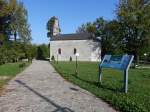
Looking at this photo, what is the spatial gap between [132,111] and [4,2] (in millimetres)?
51759

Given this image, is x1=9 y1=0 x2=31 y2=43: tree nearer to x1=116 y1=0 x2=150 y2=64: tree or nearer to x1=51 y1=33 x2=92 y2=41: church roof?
x1=51 y1=33 x2=92 y2=41: church roof

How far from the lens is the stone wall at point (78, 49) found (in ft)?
293

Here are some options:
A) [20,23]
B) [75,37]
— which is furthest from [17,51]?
[75,37]

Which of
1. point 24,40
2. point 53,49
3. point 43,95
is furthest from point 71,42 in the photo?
point 43,95

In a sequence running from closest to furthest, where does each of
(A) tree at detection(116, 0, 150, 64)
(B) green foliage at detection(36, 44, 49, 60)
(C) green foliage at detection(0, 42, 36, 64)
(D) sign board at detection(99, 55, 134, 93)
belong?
1. (D) sign board at detection(99, 55, 134, 93)
2. (A) tree at detection(116, 0, 150, 64)
3. (C) green foliage at detection(0, 42, 36, 64)
4. (B) green foliage at detection(36, 44, 49, 60)

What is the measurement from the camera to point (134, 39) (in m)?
57.5

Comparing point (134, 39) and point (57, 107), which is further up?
point (134, 39)

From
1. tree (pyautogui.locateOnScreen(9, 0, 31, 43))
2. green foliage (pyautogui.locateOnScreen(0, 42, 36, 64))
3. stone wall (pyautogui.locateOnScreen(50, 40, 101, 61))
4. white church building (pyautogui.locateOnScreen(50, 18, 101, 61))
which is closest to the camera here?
green foliage (pyautogui.locateOnScreen(0, 42, 36, 64))

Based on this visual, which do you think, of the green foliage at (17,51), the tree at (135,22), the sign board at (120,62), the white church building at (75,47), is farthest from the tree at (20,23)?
the sign board at (120,62)

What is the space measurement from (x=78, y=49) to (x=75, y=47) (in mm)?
1000

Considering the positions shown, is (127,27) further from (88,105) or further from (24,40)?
(88,105)

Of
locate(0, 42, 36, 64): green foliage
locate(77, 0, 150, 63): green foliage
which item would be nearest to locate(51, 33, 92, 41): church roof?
locate(0, 42, 36, 64): green foliage

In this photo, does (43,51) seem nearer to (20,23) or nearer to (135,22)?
(20,23)

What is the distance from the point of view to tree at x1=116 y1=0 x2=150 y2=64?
5506 cm
